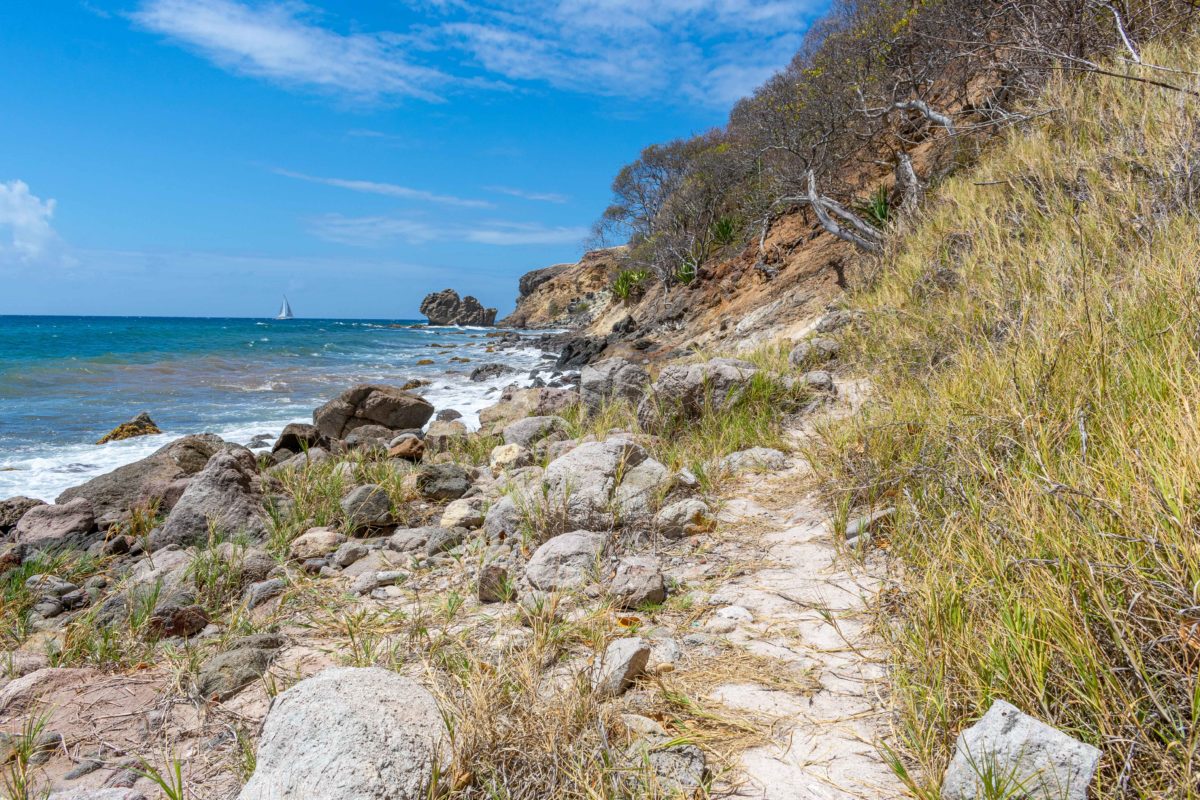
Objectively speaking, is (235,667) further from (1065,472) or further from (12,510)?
(12,510)

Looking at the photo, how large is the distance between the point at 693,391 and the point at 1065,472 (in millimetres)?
3386

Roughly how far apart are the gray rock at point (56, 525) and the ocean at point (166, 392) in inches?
116

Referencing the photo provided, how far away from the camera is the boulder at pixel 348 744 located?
154 cm

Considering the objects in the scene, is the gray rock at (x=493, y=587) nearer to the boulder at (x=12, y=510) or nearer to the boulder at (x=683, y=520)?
the boulder at (x=683, y=520)

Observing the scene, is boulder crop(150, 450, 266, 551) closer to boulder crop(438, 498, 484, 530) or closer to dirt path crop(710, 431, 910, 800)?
boulder crop(438, 498, 484, 530)

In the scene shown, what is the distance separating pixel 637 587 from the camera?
2.61 meters

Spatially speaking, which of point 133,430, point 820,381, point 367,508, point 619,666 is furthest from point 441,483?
point 133,430

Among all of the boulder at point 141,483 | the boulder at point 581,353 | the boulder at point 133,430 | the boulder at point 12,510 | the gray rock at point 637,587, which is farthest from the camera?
the boulder at point 581,353

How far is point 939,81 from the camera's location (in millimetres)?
13109

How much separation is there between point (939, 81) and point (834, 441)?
42.6ft

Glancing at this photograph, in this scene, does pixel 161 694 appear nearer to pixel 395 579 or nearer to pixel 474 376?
pixel 395 579

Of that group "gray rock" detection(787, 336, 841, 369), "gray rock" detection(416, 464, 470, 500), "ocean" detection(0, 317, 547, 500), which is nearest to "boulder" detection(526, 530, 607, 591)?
"gray rock" detection(416, 464, 470, 500)

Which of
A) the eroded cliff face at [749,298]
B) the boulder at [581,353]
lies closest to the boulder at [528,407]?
the eroded cliff face at [749,298]

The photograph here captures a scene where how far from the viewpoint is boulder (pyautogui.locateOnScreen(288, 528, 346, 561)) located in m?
3.96
